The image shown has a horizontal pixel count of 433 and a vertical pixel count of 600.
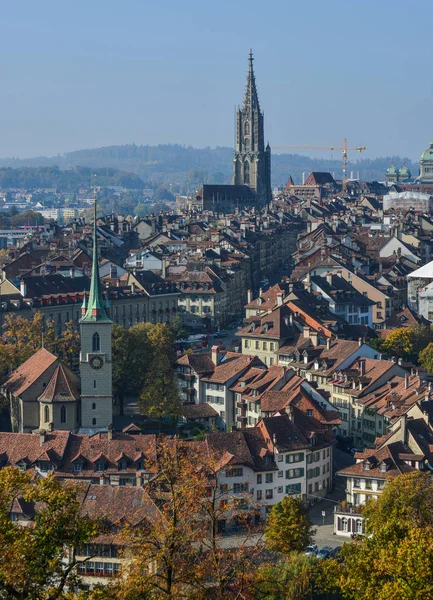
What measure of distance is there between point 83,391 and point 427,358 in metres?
26.8

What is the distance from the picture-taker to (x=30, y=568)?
3144 centimetres

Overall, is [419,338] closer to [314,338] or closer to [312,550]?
[314,338]

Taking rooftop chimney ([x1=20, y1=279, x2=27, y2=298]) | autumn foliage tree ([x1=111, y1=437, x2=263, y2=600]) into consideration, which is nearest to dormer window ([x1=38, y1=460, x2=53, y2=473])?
autumn foliage tree ([x1=111, y1=437, x2=263, y2=600])

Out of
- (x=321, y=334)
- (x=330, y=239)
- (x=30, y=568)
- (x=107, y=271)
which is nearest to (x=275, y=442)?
(x=321, y=334)

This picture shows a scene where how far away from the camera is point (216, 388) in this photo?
7862 centimetres

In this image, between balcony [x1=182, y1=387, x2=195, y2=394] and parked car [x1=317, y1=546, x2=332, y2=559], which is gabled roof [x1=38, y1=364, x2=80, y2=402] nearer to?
balcony [x1=182, y1=387, x2=195, y2=394]

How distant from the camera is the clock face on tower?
70.2 metres

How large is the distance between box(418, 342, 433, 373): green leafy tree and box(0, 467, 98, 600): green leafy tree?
56055 mm

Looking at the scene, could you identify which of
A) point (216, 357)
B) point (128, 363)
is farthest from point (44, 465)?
point (216, 357)

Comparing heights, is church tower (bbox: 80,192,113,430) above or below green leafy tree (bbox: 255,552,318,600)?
above

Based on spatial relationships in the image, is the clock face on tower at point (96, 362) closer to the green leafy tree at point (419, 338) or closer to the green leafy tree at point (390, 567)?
the green leafy tree at point (390, 567)

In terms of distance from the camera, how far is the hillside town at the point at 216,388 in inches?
2279

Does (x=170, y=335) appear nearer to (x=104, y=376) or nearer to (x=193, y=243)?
(x=104, y=376)

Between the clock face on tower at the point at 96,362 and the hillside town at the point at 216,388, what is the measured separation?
0.08m
